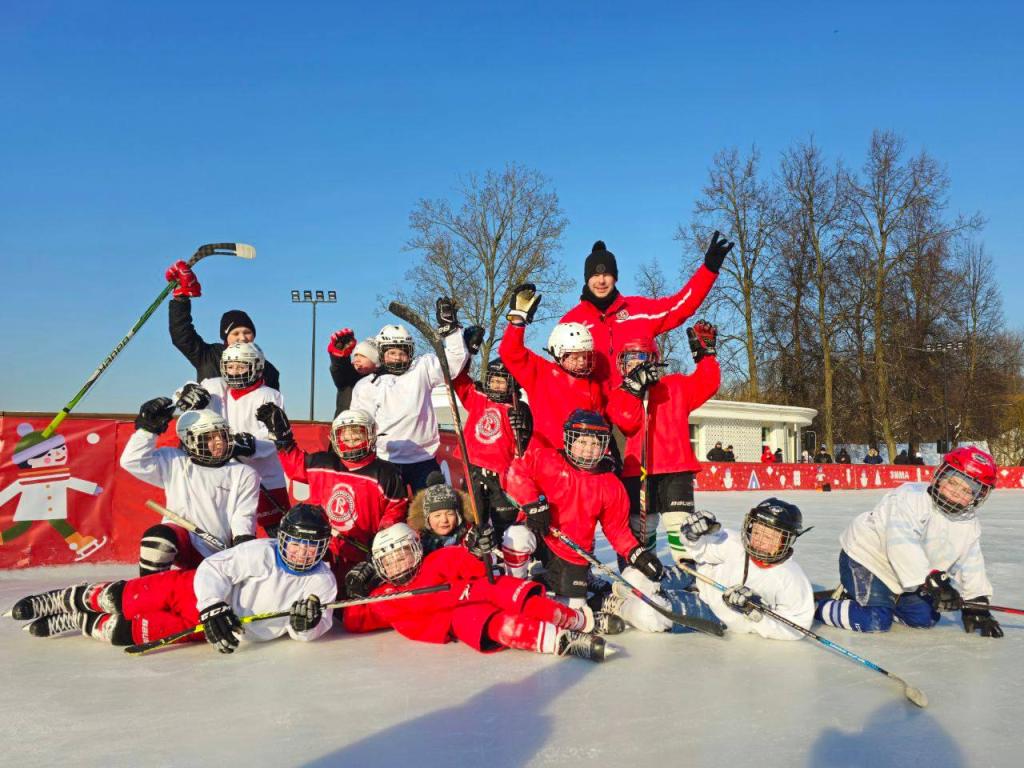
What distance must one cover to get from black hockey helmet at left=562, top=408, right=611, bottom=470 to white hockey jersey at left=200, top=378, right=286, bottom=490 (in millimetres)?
1833

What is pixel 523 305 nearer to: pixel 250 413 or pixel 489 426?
pixel 489 426

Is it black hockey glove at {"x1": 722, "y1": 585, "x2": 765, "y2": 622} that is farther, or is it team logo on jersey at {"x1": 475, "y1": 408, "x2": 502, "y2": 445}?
team logo on jersey at {"x1": 475, "y1": 408, "x2": 502, "y2": 445}

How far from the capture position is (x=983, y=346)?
30250mm

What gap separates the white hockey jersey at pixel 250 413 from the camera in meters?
4.76

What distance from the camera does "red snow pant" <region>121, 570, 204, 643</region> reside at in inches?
138

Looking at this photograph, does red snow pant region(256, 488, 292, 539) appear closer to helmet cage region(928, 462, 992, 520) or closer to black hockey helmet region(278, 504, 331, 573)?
black hockey helmet region(278, 504, 331, 573)

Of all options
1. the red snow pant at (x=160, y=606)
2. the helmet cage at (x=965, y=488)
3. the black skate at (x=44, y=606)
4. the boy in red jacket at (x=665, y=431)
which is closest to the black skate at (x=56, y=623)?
the black skate at (x=44, y=606)

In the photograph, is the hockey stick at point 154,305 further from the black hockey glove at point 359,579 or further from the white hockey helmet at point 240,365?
the black hockey glove at point 359,579

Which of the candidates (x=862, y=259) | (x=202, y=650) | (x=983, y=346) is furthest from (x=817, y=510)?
(x=983, y=346)

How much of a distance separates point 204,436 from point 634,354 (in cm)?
234

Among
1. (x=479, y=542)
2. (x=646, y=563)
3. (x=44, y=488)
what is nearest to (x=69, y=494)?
(x=44, y=488)

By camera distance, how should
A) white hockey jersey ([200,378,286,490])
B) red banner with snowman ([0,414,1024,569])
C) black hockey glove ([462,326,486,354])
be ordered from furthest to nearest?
red banner with snowman ([0,414,1024,569]) → white hockey jersey ([200,378,286,490]) → black hockey glove ([462,326,486,354])

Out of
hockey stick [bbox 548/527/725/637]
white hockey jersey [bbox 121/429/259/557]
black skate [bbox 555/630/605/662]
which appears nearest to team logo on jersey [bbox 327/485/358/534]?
white hockey jersey [bbox 121/429/259/557]

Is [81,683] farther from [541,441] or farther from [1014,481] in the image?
[1014,481]
